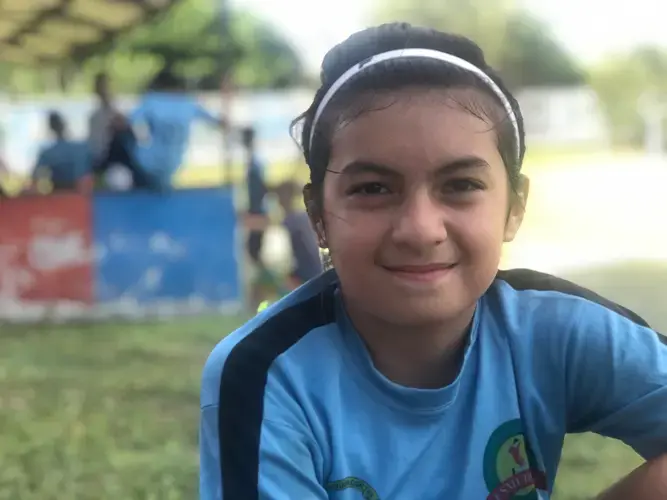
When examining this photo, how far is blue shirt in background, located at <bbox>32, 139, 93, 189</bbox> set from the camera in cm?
337

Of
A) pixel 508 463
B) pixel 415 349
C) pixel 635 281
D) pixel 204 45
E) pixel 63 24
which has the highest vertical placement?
pixel 63 24

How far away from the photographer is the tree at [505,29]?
1.14 m

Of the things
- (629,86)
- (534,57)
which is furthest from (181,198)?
(534,57)

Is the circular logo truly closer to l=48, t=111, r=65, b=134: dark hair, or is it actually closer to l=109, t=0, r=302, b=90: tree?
l=109, t=0, r=302, b=90: tree

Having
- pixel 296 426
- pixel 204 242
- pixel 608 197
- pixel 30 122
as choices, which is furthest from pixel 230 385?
pixel 30 122

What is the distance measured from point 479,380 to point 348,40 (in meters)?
0.38

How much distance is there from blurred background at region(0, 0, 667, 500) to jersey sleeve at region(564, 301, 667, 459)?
0.38m

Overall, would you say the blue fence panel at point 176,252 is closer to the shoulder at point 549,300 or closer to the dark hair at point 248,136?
the dark hair at point 248,136

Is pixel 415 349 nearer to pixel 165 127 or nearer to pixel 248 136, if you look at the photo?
pixel 248 136

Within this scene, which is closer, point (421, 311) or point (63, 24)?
point (421, 311)

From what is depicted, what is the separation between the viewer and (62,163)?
11.2ft

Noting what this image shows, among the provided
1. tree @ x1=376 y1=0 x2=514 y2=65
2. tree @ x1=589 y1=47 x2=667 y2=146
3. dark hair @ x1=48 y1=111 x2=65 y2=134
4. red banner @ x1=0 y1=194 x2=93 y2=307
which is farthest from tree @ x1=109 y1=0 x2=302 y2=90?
tree @ x1=376 y1=0 x2=514 y2=65

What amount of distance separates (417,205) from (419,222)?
17 millimetres

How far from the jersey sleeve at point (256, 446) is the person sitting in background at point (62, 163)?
2832 millimetres
